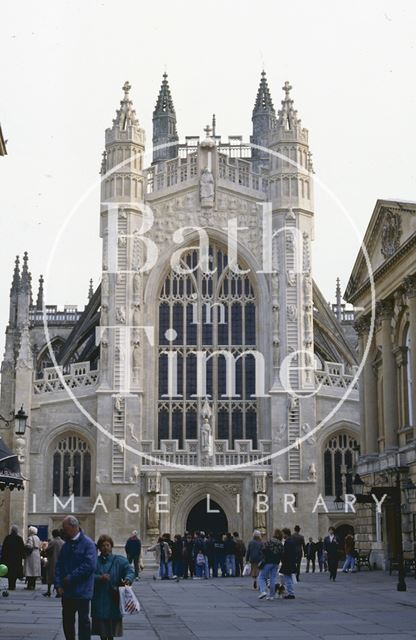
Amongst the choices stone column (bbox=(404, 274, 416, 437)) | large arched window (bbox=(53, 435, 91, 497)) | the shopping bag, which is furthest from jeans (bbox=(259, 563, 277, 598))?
large arched window (bbox=(53, 435, 91, 497))

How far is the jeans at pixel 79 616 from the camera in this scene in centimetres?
1075

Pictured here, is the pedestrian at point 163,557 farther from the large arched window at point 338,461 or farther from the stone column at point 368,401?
the large arched window at point 338,461

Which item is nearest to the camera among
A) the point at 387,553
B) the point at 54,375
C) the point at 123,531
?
the point at 387,553

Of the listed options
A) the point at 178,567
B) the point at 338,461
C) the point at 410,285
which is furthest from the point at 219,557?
the point at 338,461

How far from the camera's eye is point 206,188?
45781 millimetres

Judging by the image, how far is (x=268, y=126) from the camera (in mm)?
71562

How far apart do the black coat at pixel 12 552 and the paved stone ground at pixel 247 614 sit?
0.62 m

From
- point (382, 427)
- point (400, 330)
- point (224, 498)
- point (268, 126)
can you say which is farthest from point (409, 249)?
point (268, 126)

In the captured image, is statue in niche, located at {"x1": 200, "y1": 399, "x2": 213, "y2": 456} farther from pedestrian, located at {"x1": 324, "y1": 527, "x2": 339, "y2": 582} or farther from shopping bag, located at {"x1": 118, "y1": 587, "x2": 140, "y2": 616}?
shopping bag, located at {"x1": 118, "y1": 587, "x2": 140, "y2": 616}

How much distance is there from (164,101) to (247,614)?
58.8 meters

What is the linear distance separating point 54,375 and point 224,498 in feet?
29.0

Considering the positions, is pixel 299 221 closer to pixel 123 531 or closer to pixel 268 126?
pixel 123 531

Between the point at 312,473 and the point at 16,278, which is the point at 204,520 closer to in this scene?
the point at 312,473

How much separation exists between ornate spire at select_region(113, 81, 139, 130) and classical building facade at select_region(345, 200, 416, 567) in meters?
14.3
